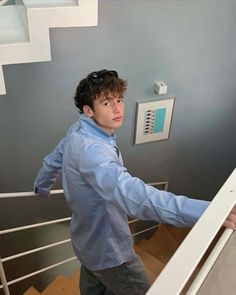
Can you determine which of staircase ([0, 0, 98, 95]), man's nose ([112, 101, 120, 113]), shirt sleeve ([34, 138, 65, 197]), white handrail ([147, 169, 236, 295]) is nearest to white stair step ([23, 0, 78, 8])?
staircase ([0, 0, 98, 95])

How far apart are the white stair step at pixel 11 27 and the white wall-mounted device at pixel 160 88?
85cm

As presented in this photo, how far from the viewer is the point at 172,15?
1894 mm

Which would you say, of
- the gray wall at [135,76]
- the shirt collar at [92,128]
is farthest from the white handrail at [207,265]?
the gray wall at [135,76]

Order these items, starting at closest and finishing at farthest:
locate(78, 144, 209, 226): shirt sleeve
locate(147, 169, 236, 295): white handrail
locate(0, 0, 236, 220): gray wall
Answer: locate(147, 169, 236, 295): white handrail → locate(78, 144, 209, 226): shirt sleeve → locate(0, 0, 236, 220): gray wall

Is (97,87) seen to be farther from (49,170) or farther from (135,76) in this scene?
(135,76)

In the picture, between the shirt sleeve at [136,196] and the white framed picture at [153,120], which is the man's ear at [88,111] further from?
the white framed picture at [153,120]

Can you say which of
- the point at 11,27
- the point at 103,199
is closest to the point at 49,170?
the point at 103,199

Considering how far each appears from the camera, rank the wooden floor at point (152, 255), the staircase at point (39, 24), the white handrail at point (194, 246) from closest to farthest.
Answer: the white handrail at point (194, 246) < the staircase at point (39, 24) < the wooden floor at point (152, 255)

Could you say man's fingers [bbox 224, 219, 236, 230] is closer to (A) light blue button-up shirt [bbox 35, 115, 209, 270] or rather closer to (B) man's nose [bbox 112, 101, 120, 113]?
(A) light blue button-up shirt [bbox 35, 115, 209, 270]

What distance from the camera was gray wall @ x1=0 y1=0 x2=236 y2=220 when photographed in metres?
1.81

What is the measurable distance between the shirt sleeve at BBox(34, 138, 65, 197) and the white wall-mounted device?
0.77 metres

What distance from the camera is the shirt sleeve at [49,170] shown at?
151 centimetres

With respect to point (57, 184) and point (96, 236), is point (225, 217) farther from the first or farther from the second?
point (57, 184)

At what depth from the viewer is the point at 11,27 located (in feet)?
4.62
